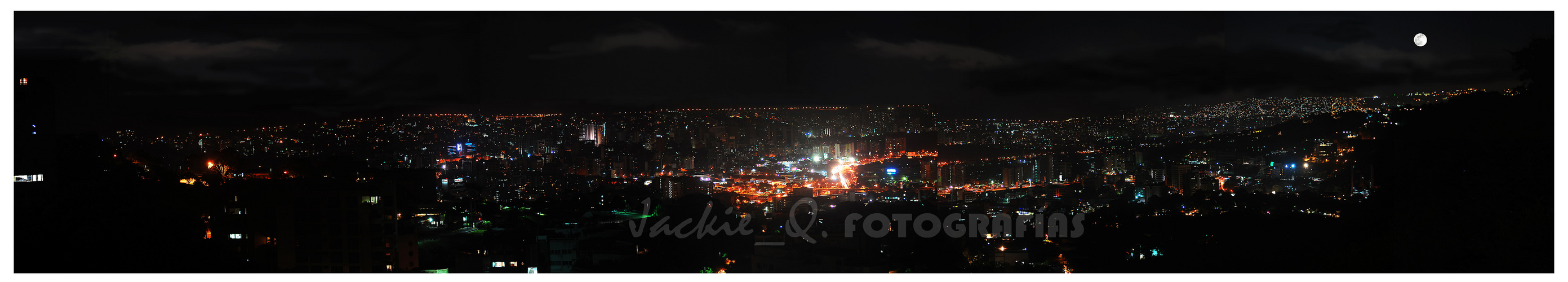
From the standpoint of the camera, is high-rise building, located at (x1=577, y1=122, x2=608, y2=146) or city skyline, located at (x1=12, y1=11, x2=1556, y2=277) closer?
city skyline, located at (x1=12, y1=11, x2=1556, y2=277)

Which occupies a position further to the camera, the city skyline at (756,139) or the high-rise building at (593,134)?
the high-rise building at (593,134)

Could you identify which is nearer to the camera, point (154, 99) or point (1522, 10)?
point (1522, 10)

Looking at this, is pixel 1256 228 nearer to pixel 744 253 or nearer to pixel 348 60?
pixel 744 253

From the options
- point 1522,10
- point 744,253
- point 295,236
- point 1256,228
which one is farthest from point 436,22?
point 1522,10

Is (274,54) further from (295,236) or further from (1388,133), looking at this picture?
(1388,133)

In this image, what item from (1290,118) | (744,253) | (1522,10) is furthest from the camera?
(1290,118)

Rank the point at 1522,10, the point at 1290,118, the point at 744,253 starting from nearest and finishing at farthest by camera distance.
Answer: the point at 1522,10 → the point at 744,253 → the point at 1290,118

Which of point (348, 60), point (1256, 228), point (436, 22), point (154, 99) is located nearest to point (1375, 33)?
point (1256, 228)

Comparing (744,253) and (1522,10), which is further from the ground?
(1522,10)

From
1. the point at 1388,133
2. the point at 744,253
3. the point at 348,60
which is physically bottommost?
the point at 744,253
